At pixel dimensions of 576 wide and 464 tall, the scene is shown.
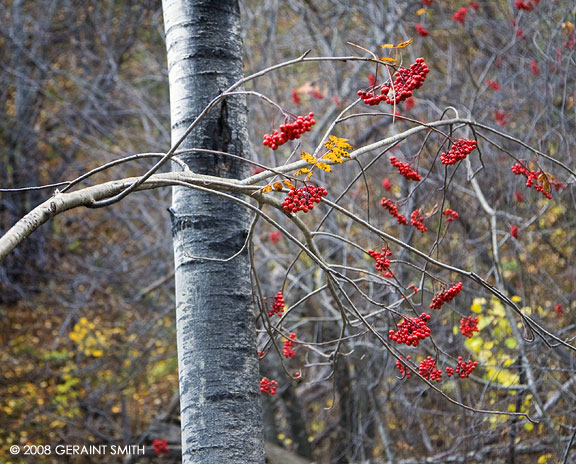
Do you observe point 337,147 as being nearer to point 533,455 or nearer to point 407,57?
point 533,455

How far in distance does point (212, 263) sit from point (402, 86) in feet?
2.26

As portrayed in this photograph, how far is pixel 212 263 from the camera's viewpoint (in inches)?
73.2

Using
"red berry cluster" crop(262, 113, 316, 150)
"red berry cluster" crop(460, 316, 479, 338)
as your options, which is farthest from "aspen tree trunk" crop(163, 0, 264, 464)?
"red berry cluster" crop(460, 316, 479, 338)

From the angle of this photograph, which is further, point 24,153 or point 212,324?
point 24,153

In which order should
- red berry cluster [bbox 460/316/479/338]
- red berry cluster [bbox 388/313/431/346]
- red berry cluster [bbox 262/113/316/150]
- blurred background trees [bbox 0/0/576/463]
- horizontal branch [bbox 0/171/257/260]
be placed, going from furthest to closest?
blurred background trees [bbox 0/0/576/463]
red berry cluster [bbox 460/316/479/338]
red berry cluster [bbox 388/313/431/346]
red berry cluster [bbox 262/113/316/150]
horizontal branch [bbox 0/171/257/260]

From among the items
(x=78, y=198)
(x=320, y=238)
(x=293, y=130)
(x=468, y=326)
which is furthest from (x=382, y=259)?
(x=320, y=238)

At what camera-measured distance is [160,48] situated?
6953 mm

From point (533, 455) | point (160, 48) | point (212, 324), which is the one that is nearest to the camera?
point (212, 324)

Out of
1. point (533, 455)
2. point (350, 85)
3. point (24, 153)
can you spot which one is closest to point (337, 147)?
point (533, 455)

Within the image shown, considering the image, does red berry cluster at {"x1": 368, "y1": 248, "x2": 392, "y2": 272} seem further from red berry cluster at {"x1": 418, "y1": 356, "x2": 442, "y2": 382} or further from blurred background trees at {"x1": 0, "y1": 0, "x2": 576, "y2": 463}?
blurred background trees at {"x1": 0, "y1": 0, "x2": 576, "y2": 463}

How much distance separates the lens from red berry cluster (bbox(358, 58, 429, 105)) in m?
1.55

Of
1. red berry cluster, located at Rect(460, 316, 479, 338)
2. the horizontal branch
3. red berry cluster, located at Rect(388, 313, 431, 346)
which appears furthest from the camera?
red berry cluster, located at Rect(460, 316, 479, 338)

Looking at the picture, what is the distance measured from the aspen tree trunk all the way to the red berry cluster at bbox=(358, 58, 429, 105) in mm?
536

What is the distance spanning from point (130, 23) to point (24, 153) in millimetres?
1793
